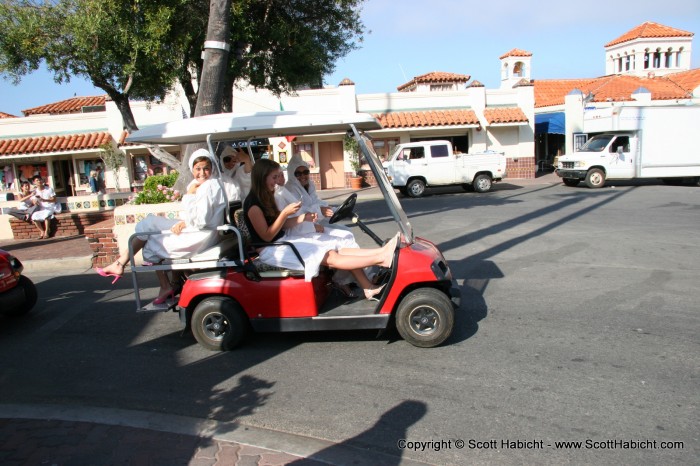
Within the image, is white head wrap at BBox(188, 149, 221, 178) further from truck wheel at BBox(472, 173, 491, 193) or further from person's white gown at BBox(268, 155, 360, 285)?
truck wheel at BBox(472, 173, 491, 193)

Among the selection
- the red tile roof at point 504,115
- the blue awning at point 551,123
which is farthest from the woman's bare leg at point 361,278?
the blue awning at point 551,123

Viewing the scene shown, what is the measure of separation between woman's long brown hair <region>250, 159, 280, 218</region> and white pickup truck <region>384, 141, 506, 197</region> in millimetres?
14001

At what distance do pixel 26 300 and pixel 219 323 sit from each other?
3.06m

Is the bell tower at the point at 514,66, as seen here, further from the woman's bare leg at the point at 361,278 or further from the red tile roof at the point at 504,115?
the woman's bare leg at the point at 361,278

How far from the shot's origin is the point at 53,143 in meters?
21.7

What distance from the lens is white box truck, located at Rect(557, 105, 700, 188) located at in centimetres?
1905

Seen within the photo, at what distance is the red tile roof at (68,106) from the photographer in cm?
2822

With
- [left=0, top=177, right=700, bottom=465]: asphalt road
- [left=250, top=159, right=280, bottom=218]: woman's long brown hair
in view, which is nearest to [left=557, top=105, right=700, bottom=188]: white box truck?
[left=0, top=177, right=700, bottom=465]: asphalt road

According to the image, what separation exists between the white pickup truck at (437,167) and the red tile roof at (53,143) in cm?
1237

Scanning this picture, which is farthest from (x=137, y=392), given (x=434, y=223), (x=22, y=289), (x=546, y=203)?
(x=546, y=203)

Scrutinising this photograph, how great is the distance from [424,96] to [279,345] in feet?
65.6

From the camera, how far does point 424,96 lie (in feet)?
76.2

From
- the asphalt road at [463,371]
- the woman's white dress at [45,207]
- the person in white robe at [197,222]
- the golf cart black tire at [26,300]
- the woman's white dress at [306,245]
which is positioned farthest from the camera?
the woman's white dress at [45,207]

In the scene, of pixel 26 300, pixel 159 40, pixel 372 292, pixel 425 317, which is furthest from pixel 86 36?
pixel 425 317
